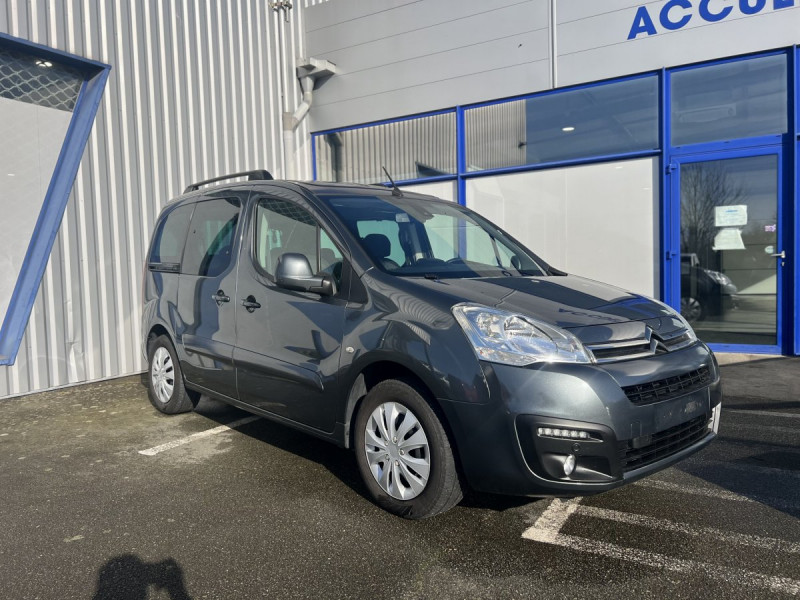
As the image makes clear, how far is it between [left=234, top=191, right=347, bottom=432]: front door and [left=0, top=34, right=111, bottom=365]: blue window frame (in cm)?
343

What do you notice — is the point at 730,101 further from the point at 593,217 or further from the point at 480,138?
the point at 480,138

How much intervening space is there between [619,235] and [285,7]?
620 centimetres

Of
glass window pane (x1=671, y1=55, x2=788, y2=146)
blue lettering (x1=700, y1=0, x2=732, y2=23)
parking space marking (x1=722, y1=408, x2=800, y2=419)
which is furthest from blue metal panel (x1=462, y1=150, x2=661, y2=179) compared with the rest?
parking space marking (x1=722, y1=408, x2=800, y2=419)

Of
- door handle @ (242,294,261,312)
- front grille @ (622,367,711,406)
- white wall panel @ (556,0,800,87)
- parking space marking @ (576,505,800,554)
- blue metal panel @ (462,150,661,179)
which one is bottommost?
parking space marking @ (576,505,800,554)

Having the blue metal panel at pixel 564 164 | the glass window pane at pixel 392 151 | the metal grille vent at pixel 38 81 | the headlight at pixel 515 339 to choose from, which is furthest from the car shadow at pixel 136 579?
the glass window pane at pixel 392 151

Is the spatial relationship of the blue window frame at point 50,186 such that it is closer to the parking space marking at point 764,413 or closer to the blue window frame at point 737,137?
the blue window frame at point 737,137

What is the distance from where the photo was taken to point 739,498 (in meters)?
3.34

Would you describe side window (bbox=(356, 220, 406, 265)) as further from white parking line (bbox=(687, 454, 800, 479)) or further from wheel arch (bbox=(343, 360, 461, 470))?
white parking line (bbox=(687, 454, 800, 479))

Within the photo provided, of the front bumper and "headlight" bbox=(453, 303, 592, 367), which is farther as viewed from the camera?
"headlight" bbox=(453, 303, 592, 367)

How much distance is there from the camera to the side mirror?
3.42 meters

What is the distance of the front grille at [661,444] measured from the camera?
269cm

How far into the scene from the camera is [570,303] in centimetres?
315

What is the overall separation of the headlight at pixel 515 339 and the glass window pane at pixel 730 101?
19.3ft

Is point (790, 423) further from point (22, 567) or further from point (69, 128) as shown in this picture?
point (69, 128)
